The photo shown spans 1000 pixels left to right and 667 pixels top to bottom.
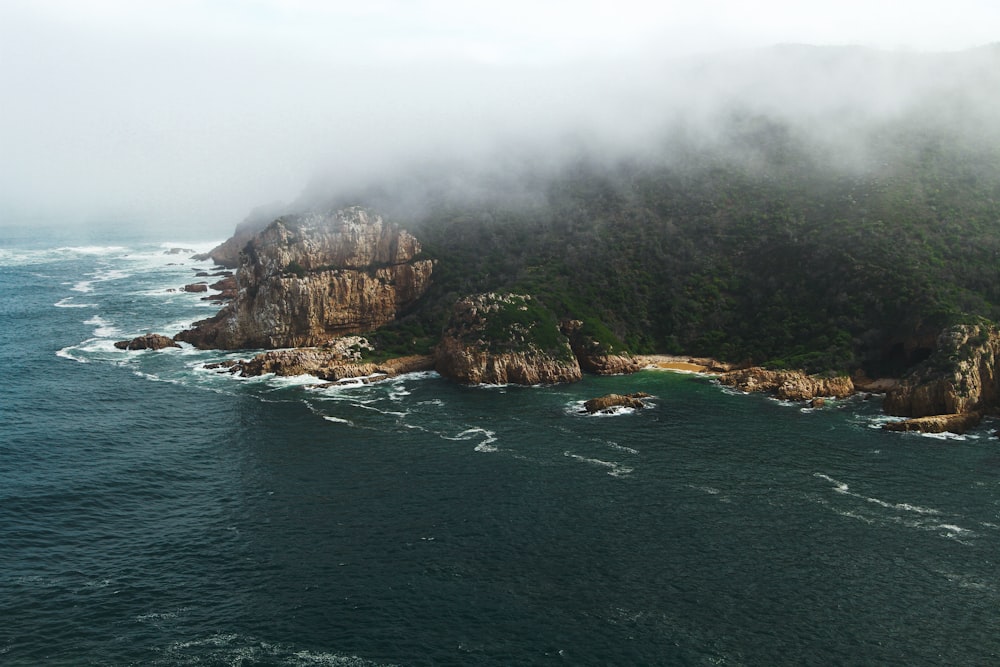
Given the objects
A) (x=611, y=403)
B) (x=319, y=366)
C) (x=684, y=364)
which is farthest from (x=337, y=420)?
(x=684, y=364)

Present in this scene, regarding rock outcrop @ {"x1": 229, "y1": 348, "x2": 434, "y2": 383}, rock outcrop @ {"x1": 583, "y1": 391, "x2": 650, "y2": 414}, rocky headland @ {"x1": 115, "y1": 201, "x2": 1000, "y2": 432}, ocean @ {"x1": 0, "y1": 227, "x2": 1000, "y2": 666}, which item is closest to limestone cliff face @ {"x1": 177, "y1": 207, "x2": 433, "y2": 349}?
rocky headland @ {"x1": 115, "y1": 201, "x2": 1000, "y2": 432}

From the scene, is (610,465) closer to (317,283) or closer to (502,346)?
(502,346)

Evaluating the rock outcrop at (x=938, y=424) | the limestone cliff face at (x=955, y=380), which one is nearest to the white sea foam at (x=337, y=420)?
the rock outcrop at (x=938, y=424)

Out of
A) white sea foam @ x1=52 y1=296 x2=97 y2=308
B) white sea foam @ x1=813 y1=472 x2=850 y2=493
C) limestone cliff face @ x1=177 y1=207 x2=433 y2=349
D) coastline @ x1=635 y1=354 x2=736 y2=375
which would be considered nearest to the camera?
white sea foam @ x1=813 y1=472 x2=850 y2=493

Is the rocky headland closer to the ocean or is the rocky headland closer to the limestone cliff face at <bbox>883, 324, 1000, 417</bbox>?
the limestone cliff face at <bbox>883, 324, 1000, 417</bbox>

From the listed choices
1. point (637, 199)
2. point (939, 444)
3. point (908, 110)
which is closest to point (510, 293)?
point (637, 199)

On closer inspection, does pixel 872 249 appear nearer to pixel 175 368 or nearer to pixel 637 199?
pixel 637 199
